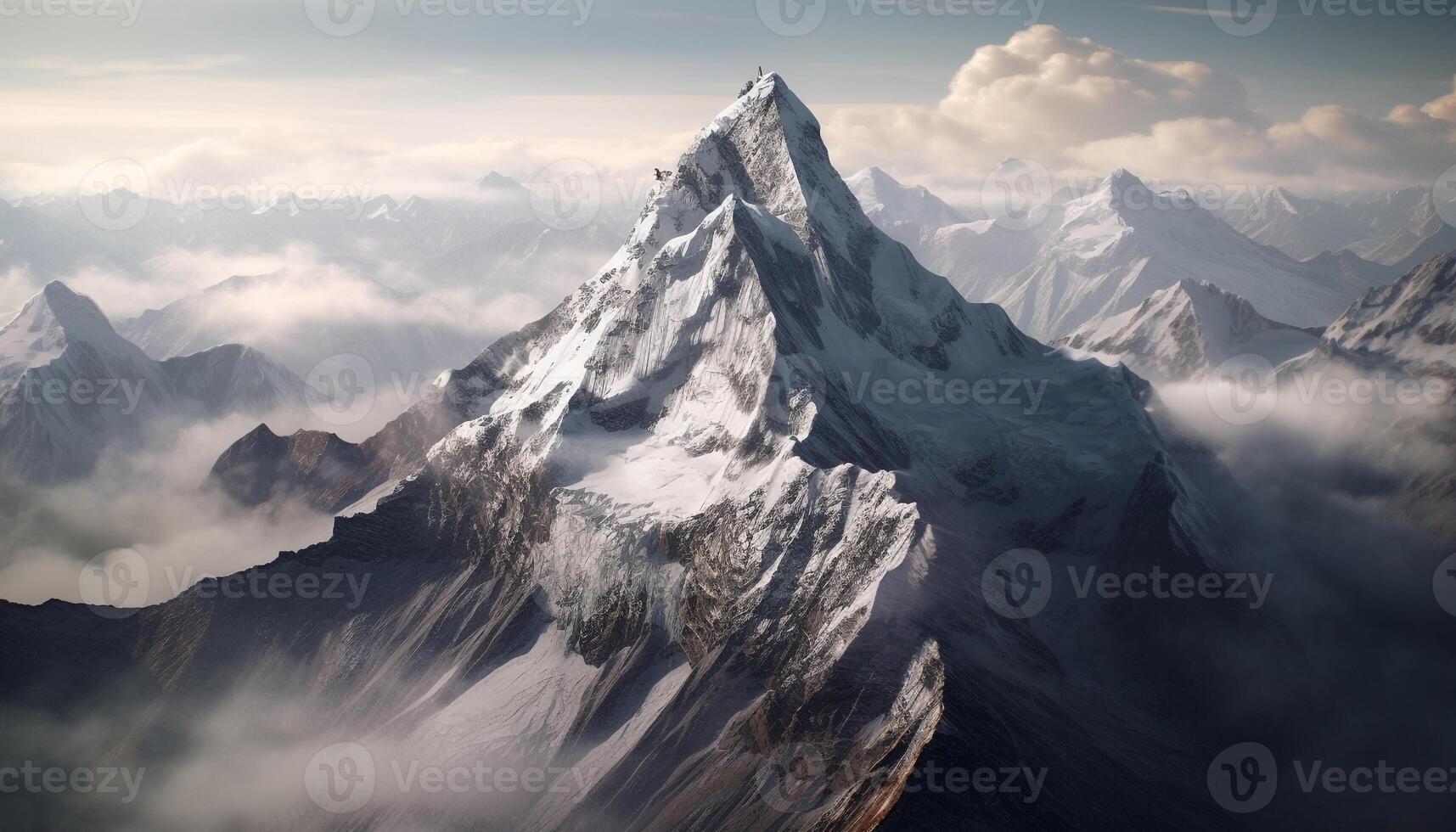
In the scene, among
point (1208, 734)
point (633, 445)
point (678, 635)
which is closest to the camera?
point (1208, 734)

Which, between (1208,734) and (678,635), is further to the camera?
(678,635)

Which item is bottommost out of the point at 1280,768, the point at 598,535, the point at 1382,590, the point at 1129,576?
the point at 1280,768

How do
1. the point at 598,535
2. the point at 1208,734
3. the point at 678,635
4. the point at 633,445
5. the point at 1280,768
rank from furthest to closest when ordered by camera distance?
the point at 633,445, the point at 598,535, the point at 678,635, the point at 1208,734, the point at 1280,768

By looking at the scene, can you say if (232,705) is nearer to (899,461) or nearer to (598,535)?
(598,535)

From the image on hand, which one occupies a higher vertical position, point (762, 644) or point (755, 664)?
point (762, 644)

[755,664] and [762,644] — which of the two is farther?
[755,664]

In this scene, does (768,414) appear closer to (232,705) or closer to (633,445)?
(633,445)

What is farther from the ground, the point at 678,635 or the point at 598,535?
the point at 598,535

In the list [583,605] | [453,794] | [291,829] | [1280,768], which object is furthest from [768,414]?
[291,829]

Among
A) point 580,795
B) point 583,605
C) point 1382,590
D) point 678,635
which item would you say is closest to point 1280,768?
point 1382,590
